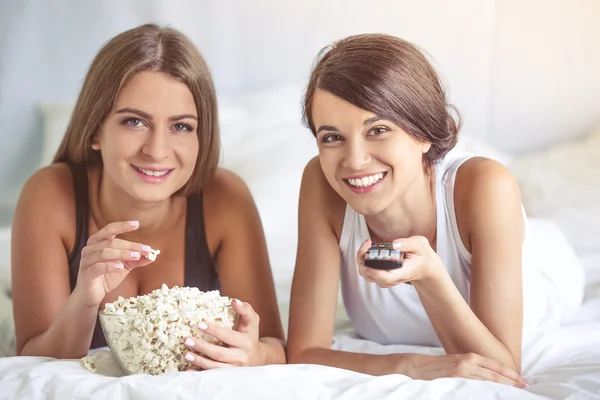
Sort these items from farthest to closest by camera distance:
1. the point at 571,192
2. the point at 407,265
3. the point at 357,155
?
the point at 571,192
the point at 357,155
the point at 407,265

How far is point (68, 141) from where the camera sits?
63.7 inches

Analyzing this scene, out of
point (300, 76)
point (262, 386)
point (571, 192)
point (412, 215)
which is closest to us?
point (262, 386)

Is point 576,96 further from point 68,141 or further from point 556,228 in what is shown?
point 68,141

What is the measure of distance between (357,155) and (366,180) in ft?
0.15

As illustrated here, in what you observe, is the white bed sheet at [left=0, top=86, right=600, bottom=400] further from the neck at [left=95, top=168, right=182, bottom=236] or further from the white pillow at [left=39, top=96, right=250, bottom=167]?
the white pillow at [left=39, top=96, right=250, bottom=167]

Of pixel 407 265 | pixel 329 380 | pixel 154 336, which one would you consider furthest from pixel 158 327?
pixel 407 265

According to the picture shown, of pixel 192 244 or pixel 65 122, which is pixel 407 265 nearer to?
pixel 192 244

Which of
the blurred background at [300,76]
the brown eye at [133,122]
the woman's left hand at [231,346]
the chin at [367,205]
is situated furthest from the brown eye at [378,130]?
the blurred background at [300,76]

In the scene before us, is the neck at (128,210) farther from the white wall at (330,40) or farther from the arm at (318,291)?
the white wall at (330,40)

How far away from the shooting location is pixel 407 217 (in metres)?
1.45

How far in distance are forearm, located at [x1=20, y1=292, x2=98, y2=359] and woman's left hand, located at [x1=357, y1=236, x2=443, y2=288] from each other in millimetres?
462

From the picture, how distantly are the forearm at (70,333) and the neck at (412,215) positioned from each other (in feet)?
1.70

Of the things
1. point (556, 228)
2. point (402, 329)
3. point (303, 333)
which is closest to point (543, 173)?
point (556, 228)

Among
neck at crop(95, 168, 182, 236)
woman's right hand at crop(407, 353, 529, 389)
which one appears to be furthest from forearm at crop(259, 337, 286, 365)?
neck at crop(95, 168, 182, 236)
